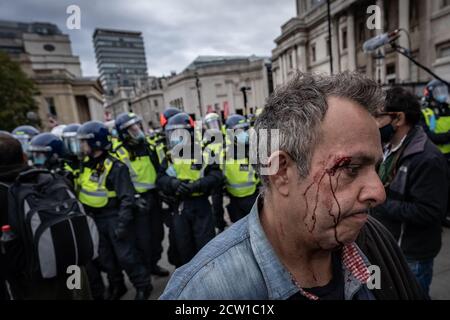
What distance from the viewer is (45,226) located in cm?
212

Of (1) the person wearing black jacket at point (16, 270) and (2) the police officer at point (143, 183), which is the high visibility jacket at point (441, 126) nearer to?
(2) the police officer at point (143, 183)

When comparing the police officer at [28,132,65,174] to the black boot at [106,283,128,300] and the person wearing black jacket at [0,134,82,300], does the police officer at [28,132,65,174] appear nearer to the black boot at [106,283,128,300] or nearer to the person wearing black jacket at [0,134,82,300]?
the person wearing black jacket at [0,134,82,300]

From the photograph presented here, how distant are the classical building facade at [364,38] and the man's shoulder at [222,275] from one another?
22.7 ft

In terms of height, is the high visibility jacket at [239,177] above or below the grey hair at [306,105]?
below

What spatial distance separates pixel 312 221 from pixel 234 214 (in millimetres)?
3512

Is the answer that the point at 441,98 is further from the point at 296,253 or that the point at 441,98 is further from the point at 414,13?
the point at 414,13

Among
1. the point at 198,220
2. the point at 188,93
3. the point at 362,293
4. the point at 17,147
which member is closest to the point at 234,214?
the point at 198,220

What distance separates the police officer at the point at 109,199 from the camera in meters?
3.45

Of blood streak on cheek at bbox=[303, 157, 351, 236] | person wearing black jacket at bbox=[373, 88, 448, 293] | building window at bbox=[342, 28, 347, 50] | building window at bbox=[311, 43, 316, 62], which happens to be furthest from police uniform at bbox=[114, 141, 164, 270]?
building window at bbox=[311, 43, 316, 62]

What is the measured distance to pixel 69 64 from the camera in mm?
58531

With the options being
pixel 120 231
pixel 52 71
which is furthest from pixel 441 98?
pixel 52 71

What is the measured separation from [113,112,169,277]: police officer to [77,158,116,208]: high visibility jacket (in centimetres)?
40

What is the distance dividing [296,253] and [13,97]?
1236 inches

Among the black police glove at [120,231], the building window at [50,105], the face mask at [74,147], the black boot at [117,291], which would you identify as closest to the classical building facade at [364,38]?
the face mask at [74,147]
